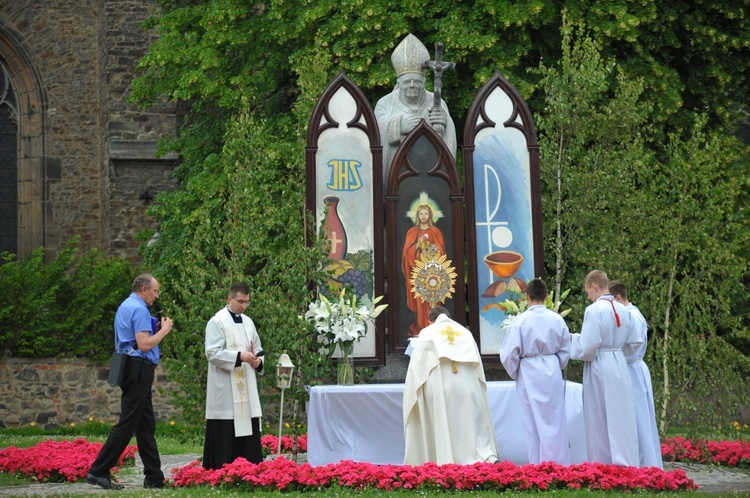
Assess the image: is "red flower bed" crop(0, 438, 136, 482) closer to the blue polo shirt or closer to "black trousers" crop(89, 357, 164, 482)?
"black trousers" crop(89, 357, 164, 482)

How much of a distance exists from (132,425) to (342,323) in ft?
8.85

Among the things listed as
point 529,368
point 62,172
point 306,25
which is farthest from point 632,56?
point 62,172

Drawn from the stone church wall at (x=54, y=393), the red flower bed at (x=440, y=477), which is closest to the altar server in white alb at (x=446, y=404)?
the red flower bed at (x=440, y=477)

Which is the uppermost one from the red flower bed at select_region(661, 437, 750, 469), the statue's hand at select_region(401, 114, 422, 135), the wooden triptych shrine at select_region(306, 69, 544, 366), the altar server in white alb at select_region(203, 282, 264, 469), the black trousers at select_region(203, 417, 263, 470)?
the statue's hand at select_region(401, 114, 422, 135)

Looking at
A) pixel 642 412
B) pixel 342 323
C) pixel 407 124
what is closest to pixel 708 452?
pixel 642 412

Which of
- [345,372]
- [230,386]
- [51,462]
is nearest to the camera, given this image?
[230,386]

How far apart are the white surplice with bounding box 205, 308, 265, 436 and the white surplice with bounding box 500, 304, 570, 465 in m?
2.38

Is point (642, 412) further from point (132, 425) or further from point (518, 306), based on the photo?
point (132, 425)

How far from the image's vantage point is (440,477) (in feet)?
30.9

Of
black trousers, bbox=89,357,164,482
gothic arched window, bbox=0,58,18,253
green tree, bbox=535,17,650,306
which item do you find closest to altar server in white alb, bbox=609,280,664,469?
green tree, bbox=535,17,650,306

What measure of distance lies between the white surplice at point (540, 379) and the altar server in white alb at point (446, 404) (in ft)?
1.14

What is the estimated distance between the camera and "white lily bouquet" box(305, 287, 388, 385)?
11.7 m

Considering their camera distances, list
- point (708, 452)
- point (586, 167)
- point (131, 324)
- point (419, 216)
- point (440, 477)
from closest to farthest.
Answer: point (440, 477)
point (131, 324)
point (419, 216)
point (708, 452)
point (586, 167)

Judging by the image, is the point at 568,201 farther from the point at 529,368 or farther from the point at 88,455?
the point at 88,455
